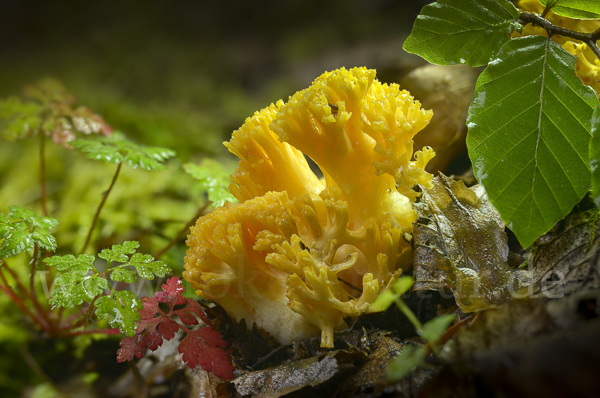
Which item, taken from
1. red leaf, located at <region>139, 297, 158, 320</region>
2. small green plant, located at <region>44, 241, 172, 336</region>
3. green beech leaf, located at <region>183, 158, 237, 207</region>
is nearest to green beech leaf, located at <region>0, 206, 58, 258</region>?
small green plant, located at <region>44, 241, 172, 336</region>

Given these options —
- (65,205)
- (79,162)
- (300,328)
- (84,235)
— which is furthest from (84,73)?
(300,328)

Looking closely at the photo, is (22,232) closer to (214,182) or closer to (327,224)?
(214,182)

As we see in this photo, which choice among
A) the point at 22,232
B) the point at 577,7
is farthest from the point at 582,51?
the point at 22,232

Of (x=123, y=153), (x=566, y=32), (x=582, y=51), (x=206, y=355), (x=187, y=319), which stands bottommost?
(x=206, y=355)

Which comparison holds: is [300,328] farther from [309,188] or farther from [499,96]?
[499,96]

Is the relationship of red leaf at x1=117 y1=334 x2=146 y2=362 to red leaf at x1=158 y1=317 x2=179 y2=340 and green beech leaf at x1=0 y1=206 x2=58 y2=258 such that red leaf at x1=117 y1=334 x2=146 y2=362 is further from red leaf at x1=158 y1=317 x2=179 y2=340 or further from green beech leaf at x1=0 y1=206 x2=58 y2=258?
green beech leaf at x1=0 y1=206 x2=58 y2=258
